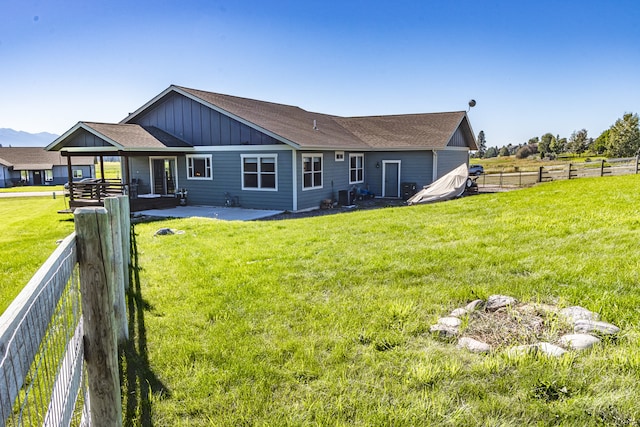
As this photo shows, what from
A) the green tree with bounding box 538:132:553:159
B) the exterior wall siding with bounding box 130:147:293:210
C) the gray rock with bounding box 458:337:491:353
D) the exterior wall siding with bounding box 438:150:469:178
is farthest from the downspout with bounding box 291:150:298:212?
the green tree with bounding box 538:132:553:159

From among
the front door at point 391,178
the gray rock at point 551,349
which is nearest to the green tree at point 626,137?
the front door at point 391,178

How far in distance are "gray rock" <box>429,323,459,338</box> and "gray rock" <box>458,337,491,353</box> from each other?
0.13m

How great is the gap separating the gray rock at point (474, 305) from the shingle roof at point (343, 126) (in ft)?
37.5

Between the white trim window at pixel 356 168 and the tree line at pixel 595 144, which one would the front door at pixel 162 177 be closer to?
the white trim window at pixel 356 168

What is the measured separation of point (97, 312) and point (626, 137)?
6452 cm

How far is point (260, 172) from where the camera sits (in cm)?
1677

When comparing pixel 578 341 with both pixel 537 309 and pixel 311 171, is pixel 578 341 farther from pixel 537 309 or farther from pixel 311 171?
pixel 311 171

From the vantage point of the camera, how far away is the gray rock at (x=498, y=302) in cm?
450

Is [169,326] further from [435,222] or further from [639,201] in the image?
[639,201]

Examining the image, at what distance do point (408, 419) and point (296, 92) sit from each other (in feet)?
96.8

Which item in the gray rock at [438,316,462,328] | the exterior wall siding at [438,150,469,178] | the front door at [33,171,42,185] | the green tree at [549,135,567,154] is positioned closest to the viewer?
the gray rock at [438,316,462,328]

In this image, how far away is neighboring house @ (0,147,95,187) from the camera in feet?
153

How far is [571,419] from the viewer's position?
2727 mm

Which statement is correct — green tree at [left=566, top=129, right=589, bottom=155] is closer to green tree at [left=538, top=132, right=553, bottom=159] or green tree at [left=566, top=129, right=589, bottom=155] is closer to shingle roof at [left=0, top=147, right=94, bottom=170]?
green tree at [left=538, top=132, right=553, bottom=159]
